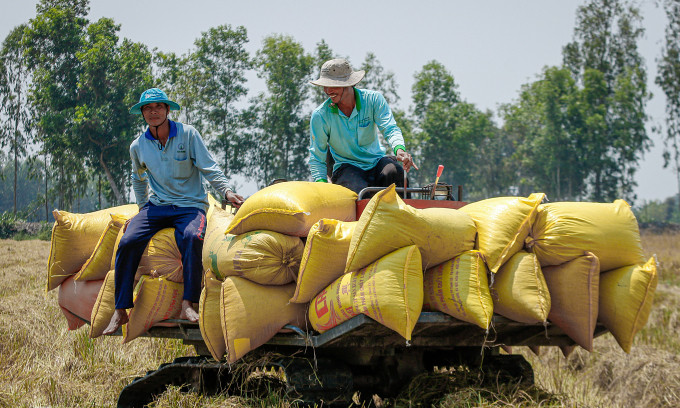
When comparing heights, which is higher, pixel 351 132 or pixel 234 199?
pixel 351 132

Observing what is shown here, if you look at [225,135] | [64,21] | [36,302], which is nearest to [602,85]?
[225,135]

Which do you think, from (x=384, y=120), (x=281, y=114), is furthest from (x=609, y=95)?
(x=384, y=120)

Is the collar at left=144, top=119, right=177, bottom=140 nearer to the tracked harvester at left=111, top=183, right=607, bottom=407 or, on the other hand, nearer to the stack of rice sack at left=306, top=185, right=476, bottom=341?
the tracked harvester at left=111, top=183, right=607, bottom=407

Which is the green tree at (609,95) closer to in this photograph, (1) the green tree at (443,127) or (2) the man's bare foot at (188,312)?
(1) the green tree at (443,127)

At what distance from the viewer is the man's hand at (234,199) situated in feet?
15.0

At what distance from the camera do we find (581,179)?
141ft

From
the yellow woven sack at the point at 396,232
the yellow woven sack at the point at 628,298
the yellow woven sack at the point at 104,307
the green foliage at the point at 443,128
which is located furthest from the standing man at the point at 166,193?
the green foliage at the point at 443,128

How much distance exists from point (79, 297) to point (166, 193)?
0.98 m

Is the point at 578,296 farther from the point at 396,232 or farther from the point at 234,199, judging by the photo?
the point at 234,199

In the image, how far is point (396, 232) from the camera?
3484 millimetres

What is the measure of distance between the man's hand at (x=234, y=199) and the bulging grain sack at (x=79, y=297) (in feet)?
3.70

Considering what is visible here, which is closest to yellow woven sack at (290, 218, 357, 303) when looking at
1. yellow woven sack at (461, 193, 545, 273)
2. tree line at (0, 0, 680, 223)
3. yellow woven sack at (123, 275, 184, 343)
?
yellow woven sack at (461, 193, 545, 273)

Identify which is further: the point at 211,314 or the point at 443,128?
the point at 443,128

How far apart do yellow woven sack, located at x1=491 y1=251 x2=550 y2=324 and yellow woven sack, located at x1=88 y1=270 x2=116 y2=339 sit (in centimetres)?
247
